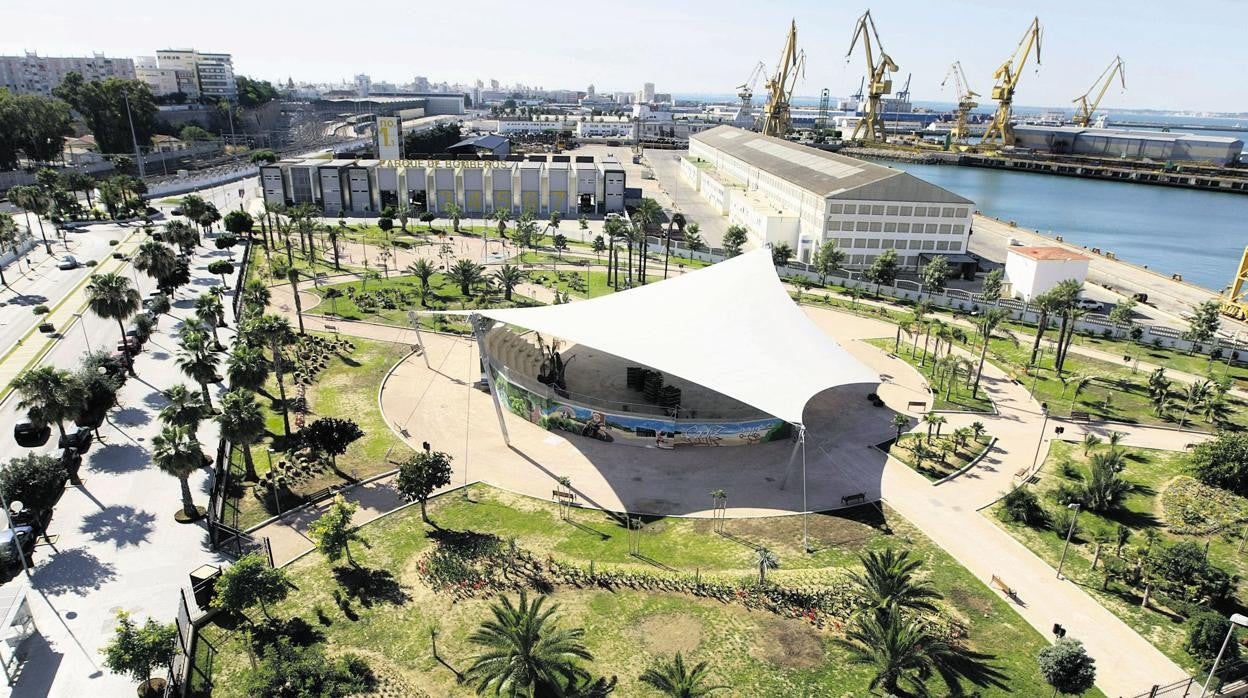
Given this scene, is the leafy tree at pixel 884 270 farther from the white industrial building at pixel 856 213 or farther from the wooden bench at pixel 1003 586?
the wooden bench at pixel 1003 586

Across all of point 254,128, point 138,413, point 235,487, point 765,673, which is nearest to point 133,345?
point 138,413

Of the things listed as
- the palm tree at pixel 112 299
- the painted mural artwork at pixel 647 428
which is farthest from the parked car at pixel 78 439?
the painted mural artwork at pixel 647 428

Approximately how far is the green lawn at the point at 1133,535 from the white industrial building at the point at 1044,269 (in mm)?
33664

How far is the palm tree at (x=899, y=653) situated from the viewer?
22984mm

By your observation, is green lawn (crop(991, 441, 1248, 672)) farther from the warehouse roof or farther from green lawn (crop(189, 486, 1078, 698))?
the warehouse roof

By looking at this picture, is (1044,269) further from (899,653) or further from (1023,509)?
(899,653)

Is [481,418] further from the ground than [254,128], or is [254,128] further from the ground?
[254,128]

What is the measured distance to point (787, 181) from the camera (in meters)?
95.5

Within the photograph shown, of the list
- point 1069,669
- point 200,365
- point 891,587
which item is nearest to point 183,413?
point 200,365

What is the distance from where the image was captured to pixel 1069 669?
883 inches

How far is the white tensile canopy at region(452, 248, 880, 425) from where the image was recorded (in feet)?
118

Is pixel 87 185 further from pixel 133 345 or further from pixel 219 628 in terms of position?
pixel 219 628

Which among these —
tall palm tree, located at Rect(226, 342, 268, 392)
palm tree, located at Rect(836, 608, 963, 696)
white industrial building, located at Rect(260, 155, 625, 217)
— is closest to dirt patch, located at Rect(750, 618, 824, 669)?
palm tree, located at Rect(836, 608, 963, 696)

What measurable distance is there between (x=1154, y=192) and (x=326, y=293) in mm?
190017
